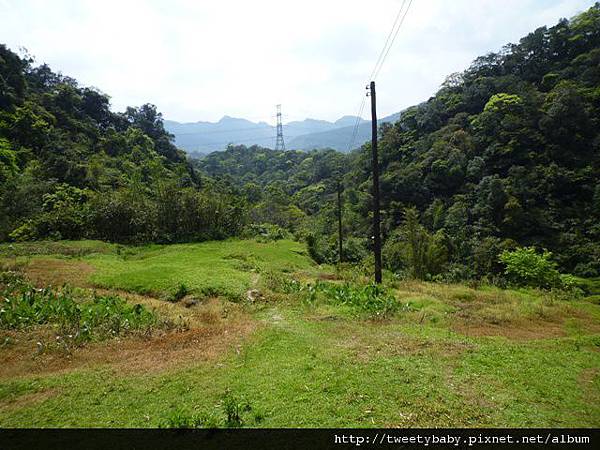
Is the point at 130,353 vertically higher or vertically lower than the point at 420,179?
lower

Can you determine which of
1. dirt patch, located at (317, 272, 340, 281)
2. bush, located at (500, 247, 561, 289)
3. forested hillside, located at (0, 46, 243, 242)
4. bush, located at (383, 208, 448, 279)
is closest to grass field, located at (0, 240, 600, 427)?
dirt patch, located at (317, 272, 340, 281)

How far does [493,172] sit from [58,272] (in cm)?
4481

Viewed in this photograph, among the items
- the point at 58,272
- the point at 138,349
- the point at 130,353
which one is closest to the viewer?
the point at 130,353

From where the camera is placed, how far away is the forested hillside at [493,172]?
3259 centimetres

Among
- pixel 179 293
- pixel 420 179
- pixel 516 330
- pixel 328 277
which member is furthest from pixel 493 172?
pixel 179 293

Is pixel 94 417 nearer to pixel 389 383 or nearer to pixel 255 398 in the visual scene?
pixel 255 398

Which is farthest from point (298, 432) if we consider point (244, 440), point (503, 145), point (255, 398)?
point (503, 145)

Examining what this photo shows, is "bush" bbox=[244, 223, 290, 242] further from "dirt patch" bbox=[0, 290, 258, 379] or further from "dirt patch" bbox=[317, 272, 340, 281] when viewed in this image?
"dirt patch" bbox=[0, 290, 258, 379]

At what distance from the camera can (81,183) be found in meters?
38.4

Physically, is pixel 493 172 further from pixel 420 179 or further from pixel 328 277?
pixel 328 277

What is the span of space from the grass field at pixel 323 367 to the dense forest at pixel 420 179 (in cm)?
1604

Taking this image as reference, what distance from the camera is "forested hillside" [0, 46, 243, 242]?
2894 centimetres

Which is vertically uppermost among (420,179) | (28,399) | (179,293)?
(420,179)

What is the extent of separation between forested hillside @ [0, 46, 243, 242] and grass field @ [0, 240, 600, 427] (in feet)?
56.3
